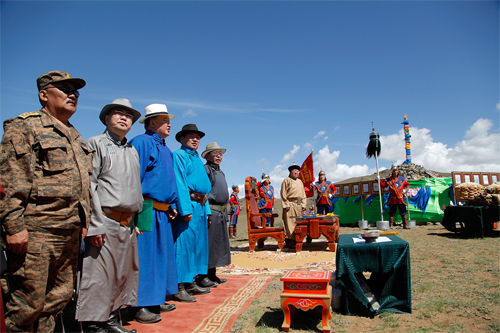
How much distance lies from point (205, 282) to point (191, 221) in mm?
1007

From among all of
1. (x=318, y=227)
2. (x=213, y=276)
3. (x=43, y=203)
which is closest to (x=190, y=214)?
(x=213, y=276)

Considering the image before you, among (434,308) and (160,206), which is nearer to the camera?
(434,308)

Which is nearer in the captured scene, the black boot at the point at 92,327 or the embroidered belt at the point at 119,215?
the black boot at the point at 92,327

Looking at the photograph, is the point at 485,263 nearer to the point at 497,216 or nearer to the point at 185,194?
the point at 497,216

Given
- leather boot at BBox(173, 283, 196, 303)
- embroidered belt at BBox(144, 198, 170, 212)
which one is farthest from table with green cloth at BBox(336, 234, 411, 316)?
embroidered belt at BBox(144, 198, 170, 212)

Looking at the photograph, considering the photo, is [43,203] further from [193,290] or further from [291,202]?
[291,202]

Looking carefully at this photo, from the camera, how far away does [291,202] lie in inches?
322

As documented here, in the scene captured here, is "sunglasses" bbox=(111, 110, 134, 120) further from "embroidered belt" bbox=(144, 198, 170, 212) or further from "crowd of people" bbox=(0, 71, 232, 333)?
"embroidered belt" bbox=(144, 198, 170, 212)

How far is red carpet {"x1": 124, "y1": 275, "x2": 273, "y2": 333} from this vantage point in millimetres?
2822

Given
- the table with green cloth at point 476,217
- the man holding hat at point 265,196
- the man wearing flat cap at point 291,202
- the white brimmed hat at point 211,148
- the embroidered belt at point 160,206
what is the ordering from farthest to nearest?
1. the man holding hat at point 265,196
2. the man wearing flat cap at point 291,202
3. the table with green cloth at point 476,217
4. the white brimmed hat at point 211,148
5. the embroidered belt at point 160,206

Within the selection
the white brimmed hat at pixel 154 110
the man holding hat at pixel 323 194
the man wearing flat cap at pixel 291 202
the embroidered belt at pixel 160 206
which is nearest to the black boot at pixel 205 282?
the embroidered belt at pixel 160 206

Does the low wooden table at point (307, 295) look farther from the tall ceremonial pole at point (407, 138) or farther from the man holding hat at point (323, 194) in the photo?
the tall ceremonial pole at point (407, 138)

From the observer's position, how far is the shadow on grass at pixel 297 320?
287 cm

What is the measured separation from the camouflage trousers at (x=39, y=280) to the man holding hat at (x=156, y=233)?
0.91 m
